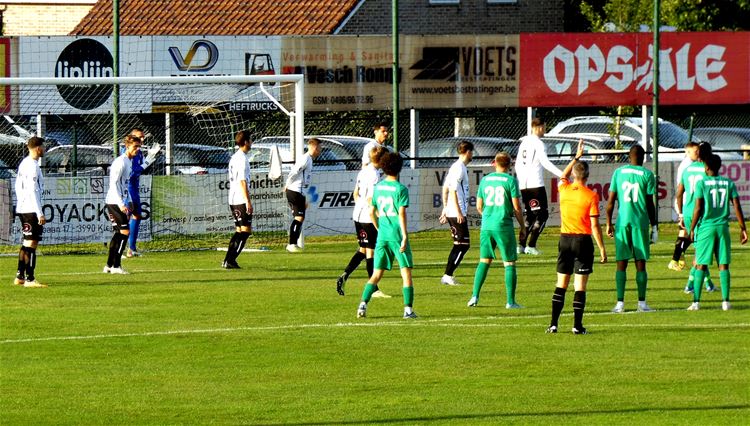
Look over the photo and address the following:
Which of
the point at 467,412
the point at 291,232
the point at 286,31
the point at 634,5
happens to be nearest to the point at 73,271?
the point at 291,232

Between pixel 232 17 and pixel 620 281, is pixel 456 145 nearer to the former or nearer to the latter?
pixel 232 17

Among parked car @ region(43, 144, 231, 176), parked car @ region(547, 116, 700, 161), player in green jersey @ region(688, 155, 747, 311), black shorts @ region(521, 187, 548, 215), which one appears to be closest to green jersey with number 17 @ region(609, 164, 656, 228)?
player in green jersey @ region(688, 155, 747, 311)

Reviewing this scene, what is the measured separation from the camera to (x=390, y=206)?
15.6 m

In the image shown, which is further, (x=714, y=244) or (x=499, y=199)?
(x=499, y=199)

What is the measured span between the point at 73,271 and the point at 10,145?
1036cm

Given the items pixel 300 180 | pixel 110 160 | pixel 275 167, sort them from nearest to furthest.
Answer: pixel 300 180 → pixel 275 167 → pixel 110 160

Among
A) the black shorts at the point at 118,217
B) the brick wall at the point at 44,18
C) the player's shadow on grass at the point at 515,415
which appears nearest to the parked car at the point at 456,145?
the black shorts at the point at 118,217

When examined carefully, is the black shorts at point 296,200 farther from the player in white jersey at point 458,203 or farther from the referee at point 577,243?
the referee at point 577,243

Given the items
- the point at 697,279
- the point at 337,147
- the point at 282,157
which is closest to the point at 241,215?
the point at 697,279

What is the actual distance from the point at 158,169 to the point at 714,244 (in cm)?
1541

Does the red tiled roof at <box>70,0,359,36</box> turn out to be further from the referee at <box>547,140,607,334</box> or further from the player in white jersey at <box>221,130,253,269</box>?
the referee at <box>547,140,607,334</box>

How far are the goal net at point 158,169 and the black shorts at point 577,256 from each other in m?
11.0

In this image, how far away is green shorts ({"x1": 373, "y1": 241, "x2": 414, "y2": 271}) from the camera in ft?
51.0

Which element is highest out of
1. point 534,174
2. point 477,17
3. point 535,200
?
point 477,17
